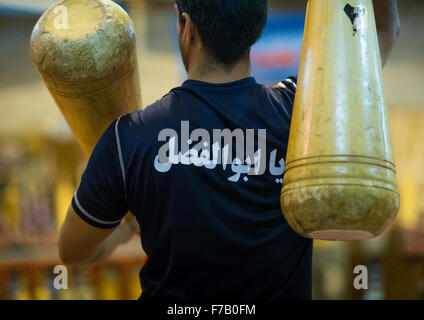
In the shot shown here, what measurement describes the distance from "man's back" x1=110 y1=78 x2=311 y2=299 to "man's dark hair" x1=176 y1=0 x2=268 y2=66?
86 millimetres

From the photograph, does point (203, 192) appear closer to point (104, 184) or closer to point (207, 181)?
point (207, 181)

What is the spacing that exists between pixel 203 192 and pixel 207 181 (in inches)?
1.0

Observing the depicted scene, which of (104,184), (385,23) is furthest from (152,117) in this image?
(385,23)

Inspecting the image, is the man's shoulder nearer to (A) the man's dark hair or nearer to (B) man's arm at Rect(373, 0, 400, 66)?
(A) the man's dark hair

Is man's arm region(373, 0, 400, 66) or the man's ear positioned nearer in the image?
the man's ear

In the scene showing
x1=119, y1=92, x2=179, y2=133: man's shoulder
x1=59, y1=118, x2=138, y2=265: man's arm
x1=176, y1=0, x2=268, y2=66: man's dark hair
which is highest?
x1=176, y1=0, x2=268, y2=66: man's dark hair

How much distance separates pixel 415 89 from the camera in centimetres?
547

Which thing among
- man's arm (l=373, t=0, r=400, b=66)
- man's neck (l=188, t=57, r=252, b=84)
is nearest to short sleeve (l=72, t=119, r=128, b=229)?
man's neck (l=188, t=57, r=252, b=84)

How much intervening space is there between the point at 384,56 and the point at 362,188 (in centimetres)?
58

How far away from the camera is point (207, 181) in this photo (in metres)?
1.24

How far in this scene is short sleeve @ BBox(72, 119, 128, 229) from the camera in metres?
1.25

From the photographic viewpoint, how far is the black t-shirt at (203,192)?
4.06ft

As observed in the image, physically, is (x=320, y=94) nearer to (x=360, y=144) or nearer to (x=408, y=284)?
(x=360, y=144)
